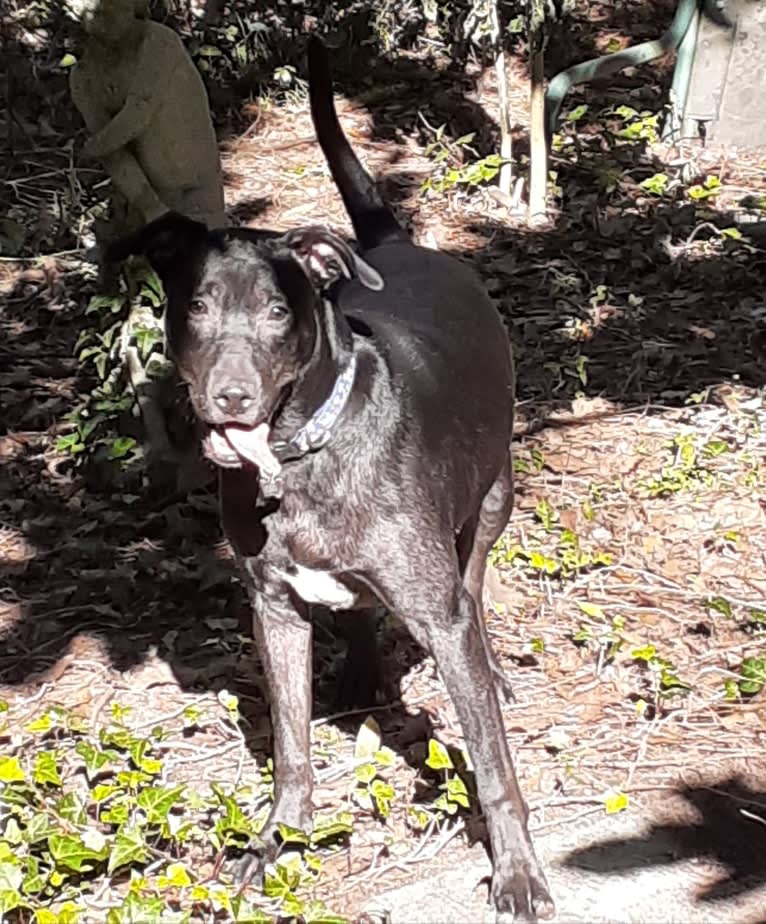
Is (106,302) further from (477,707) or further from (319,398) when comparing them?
(477,707)

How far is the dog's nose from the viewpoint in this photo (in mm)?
3035

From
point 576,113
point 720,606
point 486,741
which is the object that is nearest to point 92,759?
point 486,741

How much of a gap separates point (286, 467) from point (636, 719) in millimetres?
1506

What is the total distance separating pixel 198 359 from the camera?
10.3 ft

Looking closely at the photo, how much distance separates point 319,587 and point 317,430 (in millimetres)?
415

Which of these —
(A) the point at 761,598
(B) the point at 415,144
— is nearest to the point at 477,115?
(B) the point at 415,144

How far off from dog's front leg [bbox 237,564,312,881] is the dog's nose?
74 centimetres

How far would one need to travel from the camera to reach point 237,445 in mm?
3170

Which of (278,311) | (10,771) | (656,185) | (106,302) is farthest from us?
(656,185)

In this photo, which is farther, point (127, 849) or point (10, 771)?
point (10, 771)

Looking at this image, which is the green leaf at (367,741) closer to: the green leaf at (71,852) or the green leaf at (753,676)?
the green leaf at (71,852)

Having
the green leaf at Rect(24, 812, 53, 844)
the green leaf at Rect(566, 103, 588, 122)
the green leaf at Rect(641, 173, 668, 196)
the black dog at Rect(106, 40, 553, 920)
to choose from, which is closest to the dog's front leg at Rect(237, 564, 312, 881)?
the black dog at Rect(106, 40, 553, 920)

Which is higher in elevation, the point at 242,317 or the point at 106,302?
the point at 242,317

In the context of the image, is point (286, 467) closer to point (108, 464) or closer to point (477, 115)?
point (108, 464)
